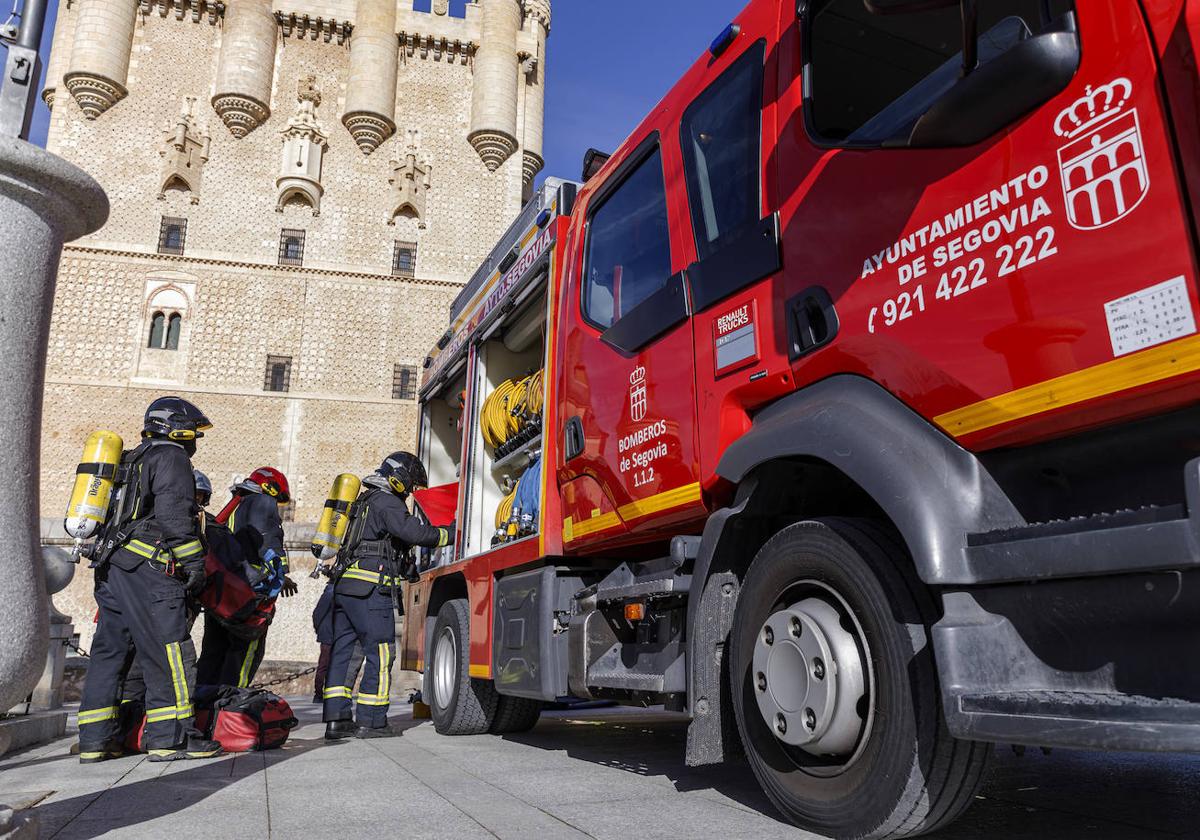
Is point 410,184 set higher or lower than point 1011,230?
higher

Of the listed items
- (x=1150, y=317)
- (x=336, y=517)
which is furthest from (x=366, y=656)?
(x=1150, y=317)

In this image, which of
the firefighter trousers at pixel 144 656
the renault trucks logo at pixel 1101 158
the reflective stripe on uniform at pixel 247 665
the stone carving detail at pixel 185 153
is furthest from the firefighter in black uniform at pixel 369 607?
the stone carving detail at pixel 185 153

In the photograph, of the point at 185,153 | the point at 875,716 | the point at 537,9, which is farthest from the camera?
the point at 537,9

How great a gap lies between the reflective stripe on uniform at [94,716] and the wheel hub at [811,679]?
4.19 metres

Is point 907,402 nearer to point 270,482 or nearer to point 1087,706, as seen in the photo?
point 1087,706

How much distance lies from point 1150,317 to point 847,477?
3.46 feet

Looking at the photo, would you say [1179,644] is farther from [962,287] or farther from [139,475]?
[139,475]

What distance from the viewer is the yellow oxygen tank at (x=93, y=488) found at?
5.26 metres

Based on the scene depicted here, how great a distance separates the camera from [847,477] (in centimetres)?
279

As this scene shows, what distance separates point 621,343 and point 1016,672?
7.84 feet

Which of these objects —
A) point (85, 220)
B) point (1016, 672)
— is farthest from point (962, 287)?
point (85, 220)

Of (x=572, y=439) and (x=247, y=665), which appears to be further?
(x=247, y=665)

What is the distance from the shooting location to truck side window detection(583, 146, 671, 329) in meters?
4.00

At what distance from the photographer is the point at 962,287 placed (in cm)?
233
